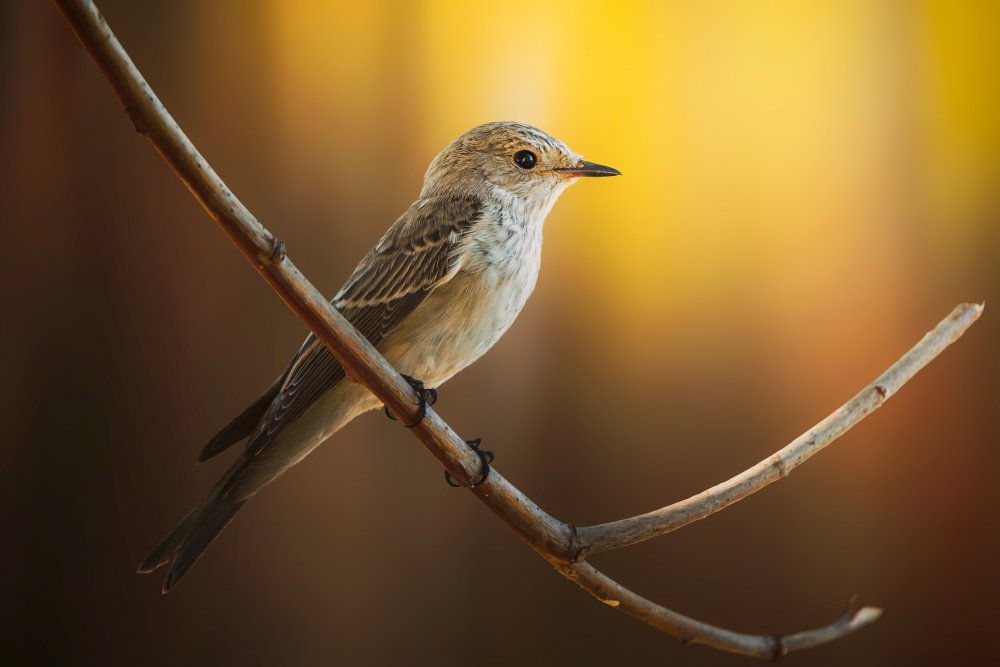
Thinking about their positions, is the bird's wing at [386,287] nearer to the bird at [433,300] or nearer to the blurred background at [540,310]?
the bird at [433,300]

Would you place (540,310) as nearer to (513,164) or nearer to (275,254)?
(513,164)

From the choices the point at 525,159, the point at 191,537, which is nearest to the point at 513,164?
the point at 525,159

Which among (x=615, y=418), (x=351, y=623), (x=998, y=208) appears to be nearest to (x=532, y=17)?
(x=615, y=418)

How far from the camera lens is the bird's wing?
3.99 feet

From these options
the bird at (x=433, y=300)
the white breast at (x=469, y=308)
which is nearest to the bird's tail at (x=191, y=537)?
the bird at (x=433, y=300)

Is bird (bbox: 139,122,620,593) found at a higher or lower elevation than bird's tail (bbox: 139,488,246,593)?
higher

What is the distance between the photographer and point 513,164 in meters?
1.37

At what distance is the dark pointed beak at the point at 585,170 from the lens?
4.26 feet

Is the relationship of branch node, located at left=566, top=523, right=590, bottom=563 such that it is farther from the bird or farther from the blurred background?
the blurred background

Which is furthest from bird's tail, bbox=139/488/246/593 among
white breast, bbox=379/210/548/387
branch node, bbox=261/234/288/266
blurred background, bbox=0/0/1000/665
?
blurred background, bbox=0/0/1000/665

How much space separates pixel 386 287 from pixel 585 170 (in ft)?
1.20

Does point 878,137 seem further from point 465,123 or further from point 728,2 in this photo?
point 465,123

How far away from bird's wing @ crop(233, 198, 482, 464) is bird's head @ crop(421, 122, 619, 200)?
1.8 inches

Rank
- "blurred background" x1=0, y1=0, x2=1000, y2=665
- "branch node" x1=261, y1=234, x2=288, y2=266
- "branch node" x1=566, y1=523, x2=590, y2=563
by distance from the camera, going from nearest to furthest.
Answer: "branch node" x1=261, y1=234, x2=288, y2=266 < "branch node" x1=566, y1=523, x2=590, y2=563 < "blurred background" x1=0, y1=0, x2=1000, y2=665
